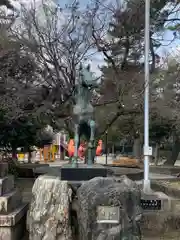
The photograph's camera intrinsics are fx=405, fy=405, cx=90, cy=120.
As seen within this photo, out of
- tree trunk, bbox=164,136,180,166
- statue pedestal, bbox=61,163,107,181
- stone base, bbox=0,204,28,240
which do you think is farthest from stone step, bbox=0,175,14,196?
tree trunk, bbox=164,136,180,166

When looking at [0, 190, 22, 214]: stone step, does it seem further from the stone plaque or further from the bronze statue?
the bronze statue

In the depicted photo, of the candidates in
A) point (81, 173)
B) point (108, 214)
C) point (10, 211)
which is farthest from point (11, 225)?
point (81, 173)

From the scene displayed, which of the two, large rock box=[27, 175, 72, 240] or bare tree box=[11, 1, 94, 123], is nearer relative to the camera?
large rock box=[27, 175, 72, 240]

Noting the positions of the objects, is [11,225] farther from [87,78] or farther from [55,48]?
[55,48]

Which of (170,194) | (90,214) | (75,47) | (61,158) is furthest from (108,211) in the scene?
(61,158)

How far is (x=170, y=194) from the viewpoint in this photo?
485 inches

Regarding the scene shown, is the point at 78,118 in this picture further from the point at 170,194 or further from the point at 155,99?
the point at 155,99

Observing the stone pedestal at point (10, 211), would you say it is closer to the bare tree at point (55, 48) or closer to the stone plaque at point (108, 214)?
the stone plaque at point (108, 214)

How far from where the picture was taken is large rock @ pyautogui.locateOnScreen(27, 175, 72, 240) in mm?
6023

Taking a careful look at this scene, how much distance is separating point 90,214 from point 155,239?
2.48 meters

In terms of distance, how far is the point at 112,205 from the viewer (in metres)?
5.37

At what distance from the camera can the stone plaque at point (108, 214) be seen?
211 inches

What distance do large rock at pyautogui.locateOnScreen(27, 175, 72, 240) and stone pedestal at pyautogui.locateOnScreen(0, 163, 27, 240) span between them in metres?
0.31

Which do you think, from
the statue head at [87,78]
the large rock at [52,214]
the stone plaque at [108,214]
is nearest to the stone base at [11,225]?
the large rock at [52,214]
